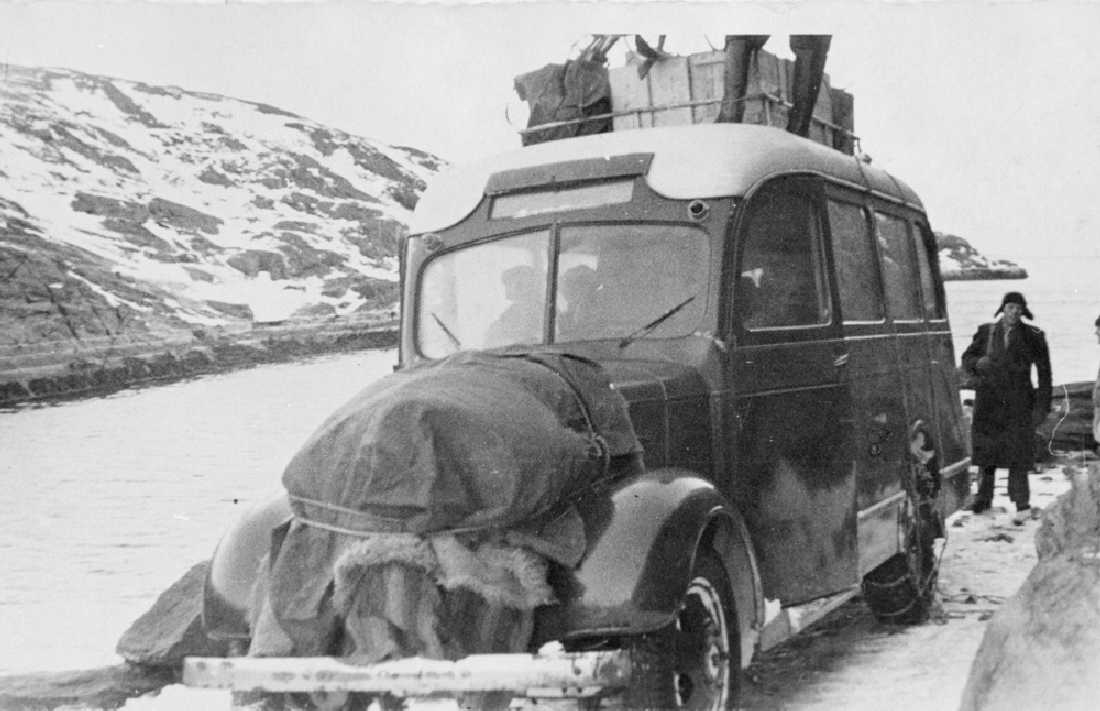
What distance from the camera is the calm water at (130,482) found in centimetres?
585

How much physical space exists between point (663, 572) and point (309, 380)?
38.0ft

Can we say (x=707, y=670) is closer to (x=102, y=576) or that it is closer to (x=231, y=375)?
(x=102, y=576)

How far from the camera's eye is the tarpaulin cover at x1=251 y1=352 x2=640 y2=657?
338 cm

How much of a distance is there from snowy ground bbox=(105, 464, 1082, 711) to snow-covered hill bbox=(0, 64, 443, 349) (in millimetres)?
3520

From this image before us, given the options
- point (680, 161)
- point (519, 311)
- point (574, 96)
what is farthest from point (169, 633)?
point (574, 96)

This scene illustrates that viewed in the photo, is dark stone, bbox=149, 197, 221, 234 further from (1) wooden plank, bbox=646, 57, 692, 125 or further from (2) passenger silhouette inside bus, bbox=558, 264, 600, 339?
(2) passenger silhouette inside bus, bbox=558, 264, 600, 339

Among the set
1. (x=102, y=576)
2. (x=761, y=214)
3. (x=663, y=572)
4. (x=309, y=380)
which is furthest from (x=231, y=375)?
(x=663, y=572)

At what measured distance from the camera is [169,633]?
5.38 m

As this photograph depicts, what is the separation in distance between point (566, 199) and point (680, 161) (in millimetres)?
496

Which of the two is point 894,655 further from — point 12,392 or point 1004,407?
point 12,392

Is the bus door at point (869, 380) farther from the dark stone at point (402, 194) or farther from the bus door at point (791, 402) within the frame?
the dark stone at point (402, 194)

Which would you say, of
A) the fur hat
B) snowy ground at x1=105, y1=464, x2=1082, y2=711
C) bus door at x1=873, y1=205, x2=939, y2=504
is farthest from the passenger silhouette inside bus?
the fur hat

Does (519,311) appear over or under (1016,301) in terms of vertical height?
under

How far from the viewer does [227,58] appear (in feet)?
20.5
